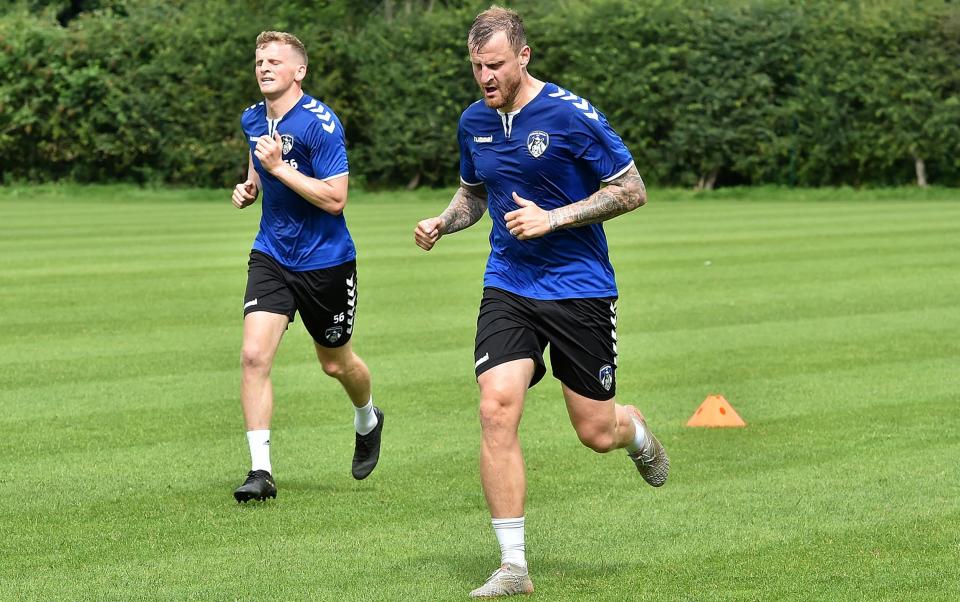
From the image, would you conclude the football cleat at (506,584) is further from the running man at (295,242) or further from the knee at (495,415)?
the running man at (295,242)

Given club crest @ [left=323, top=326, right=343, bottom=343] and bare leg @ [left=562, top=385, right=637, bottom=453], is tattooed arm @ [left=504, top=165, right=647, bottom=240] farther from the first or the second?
club crest @ [left=323, top=326, right=343, bottom=343]

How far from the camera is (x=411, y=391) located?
37.8 feet

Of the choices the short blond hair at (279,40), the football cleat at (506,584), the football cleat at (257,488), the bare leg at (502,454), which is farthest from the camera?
the short blond hair at (279,40)

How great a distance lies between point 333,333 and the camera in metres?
8.94

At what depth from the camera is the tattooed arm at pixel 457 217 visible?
7.09 m

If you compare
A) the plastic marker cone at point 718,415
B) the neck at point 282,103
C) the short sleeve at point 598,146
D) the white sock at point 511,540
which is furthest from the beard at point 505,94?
the plastic marker cone at point 718,415

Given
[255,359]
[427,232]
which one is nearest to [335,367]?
[255,359]

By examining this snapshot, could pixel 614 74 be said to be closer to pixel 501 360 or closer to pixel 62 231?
pixel 62 231

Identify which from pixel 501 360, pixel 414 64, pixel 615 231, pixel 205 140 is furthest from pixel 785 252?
pixel 205 140

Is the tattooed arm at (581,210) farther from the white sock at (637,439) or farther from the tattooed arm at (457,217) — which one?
the white sock at (637,439)

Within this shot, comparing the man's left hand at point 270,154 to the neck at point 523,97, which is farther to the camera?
the man's left hand at point 270,154

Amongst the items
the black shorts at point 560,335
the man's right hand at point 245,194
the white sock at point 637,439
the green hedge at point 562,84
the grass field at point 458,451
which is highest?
the man's right hand at point 245,194

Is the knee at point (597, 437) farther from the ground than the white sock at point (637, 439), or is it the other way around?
the knee at point (597, 437)

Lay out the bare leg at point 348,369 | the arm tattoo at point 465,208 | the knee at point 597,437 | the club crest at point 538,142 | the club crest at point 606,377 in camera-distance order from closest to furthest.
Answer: the club crest at point 538,142 → the club crest at point 606,377 → the knee at point 597,437 → the arm tattoo at point 465,208 → the bare leg at point 348,369
